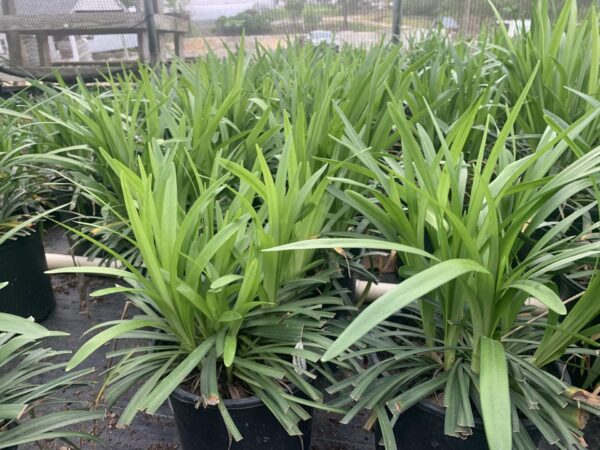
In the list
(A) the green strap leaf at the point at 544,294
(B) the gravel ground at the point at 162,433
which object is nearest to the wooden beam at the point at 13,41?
(B) the gravel ground at the point at 162,433

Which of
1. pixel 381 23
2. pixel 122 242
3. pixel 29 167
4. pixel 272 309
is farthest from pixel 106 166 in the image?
pixel 381 23

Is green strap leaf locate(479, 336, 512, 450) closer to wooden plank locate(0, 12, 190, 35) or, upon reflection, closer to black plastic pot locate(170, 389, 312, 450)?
black plastic pot locate(170, 389, 312, 450)

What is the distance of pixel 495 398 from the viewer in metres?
0.49

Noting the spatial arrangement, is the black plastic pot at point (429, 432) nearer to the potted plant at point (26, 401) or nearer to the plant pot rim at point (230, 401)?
the plant pot rim at point (230, 401)

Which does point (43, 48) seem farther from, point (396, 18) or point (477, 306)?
point (477, 306)

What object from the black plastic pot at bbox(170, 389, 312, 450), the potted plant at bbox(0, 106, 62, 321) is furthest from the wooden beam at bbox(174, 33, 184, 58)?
the black plastic pot at bbox(170, 389, 312, 450)

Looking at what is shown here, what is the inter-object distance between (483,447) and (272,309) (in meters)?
0.38

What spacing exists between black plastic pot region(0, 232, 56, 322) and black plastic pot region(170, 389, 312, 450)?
0.80m

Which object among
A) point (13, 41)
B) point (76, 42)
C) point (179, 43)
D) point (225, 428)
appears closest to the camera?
point (225, 428)

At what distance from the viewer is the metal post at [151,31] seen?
147 inches

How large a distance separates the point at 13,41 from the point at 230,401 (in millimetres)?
4069

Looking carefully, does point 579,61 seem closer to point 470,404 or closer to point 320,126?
point 320,126

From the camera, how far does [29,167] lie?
4.57 feet

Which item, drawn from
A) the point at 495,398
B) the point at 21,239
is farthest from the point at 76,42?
the point at 495,398
